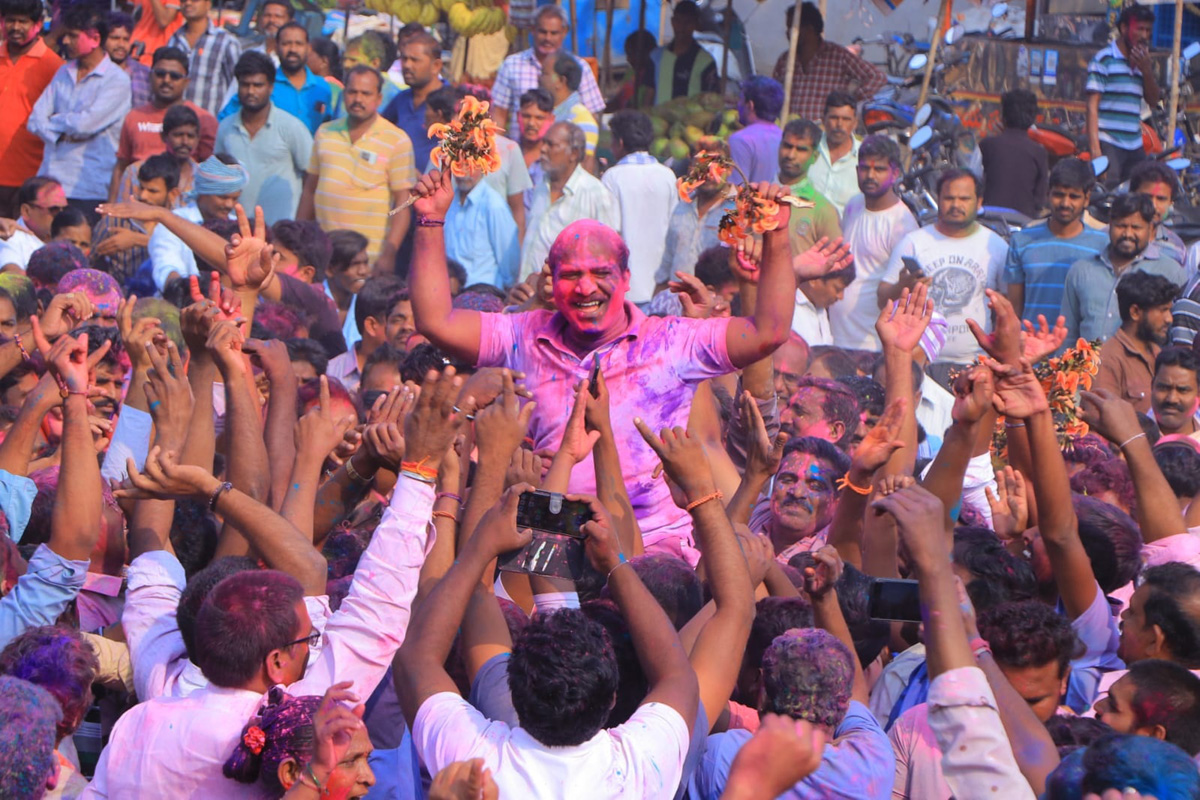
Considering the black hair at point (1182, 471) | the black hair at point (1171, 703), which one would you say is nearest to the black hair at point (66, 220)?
the black hair at point (1182, 471)

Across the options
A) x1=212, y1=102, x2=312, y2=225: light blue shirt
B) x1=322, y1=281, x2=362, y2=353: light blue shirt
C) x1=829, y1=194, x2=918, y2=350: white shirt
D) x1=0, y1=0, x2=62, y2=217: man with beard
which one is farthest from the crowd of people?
x1=0, y1=0, x2=62, y2=217: man with beard

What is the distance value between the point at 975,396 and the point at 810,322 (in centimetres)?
483

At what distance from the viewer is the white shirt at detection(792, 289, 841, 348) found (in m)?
9.27

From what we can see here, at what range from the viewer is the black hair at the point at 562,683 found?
2998 millimetres

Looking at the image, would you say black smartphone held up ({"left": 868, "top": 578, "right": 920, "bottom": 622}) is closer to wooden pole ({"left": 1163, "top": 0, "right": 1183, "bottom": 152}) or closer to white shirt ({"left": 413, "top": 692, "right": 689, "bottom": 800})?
white shirt ({"left": 413, "top": 692, "right": 689, "bottom": 800})

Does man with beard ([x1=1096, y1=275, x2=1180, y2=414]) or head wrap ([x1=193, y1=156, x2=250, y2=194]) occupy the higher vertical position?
head wrap ([x1=193, y1=156, x2=250, y2=194])

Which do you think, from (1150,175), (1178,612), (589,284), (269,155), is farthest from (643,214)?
(1178,612)

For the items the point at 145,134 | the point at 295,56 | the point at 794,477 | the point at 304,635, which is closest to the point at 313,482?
the point at 304,635

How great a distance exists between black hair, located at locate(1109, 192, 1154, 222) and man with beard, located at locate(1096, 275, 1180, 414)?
0.65 m

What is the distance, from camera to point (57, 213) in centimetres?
989

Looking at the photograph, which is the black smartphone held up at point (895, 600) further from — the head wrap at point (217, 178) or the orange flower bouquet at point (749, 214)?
the head wrap at point (217, 178)

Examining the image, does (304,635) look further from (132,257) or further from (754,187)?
(132,257)

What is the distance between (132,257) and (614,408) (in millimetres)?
5380

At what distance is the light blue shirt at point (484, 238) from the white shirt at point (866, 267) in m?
2.31
